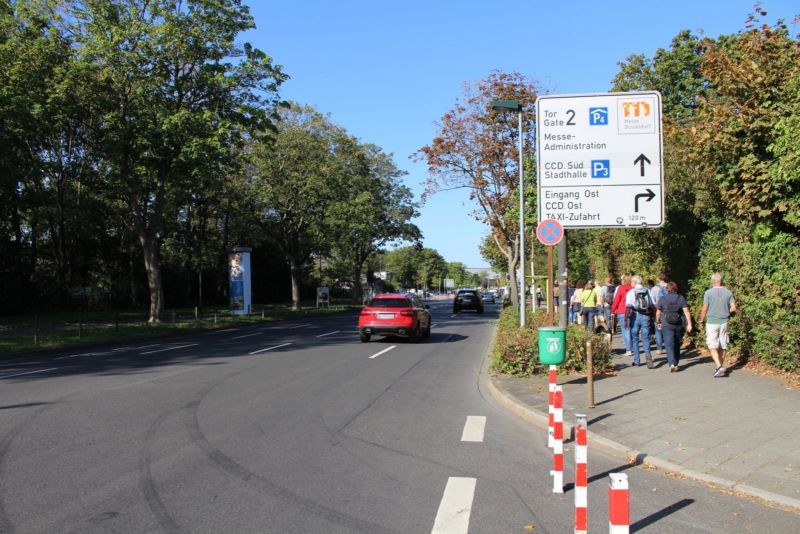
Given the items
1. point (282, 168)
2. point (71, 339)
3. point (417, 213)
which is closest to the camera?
point (71, 339)

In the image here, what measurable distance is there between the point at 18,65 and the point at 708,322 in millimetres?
23188

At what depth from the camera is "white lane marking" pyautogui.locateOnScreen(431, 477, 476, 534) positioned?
4227mm

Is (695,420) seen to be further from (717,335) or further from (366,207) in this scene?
(366,207)

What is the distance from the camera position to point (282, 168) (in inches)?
1491

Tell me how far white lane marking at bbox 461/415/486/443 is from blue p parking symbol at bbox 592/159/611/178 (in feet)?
14.5

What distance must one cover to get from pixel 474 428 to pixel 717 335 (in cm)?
515

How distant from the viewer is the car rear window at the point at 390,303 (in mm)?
19109

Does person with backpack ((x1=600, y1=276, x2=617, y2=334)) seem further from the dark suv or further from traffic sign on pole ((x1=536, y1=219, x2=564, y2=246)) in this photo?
the dark suv

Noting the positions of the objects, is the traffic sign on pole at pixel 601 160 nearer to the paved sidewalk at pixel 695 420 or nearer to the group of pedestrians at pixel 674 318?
the group of pedestrians at pixel 674 318

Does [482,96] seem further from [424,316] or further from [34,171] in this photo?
[34,171]

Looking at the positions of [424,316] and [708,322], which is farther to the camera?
[424,316]

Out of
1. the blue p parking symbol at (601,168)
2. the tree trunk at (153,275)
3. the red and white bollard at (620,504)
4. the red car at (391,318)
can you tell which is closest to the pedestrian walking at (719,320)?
the blue p parking symbol at (601,168)

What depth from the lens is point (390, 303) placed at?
19172 millimetres

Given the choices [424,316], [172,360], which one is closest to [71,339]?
[172,360]
